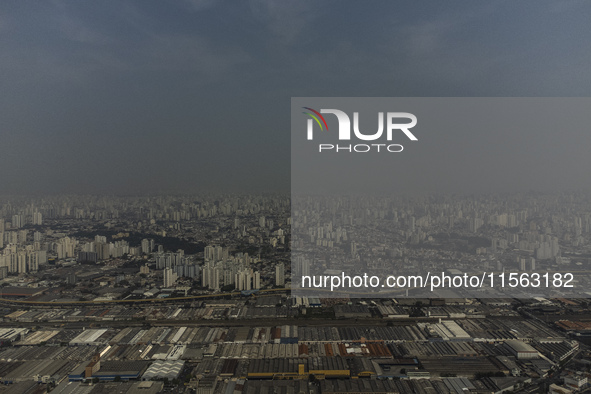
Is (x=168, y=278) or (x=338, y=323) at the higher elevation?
(x=168, y=278)

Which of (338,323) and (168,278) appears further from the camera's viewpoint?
(168,278)

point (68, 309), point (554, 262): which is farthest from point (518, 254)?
point (68, 309)

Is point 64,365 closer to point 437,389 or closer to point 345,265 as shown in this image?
point 345,265

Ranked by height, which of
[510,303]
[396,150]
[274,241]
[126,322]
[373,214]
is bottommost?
[126,322]

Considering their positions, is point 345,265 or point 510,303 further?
point 510,303

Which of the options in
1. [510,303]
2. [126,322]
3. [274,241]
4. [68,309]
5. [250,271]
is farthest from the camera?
[274,241]

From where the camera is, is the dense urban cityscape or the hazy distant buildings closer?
the dense urban cityscape

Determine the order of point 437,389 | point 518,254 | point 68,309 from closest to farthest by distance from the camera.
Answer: point 437,389, point 518,254, point 68,309

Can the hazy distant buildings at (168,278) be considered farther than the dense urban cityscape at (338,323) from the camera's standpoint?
Yes
